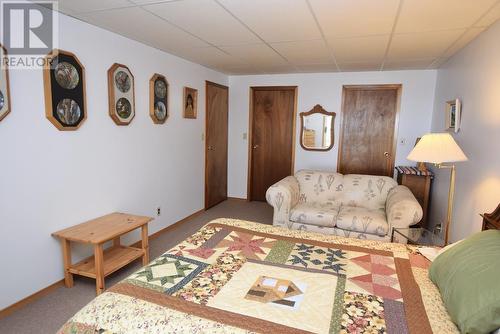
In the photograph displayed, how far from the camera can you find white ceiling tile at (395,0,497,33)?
1.96m

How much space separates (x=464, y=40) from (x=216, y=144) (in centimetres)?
344

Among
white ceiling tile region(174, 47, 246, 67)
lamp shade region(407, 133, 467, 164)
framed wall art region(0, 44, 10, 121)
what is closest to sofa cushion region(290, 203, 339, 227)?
lamp shade region(407, 133, 467, 164)

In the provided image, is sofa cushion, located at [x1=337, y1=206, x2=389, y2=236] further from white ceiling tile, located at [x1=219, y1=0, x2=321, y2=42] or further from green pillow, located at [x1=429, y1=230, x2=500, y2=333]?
white ceiling tile, located at [x1=219, y1=0, x2=321, y2=42]

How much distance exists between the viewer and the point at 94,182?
2.73 m

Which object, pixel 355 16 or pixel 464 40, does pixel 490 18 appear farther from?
pixel 355 16

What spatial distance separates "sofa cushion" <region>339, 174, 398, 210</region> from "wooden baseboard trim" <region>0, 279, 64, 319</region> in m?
3.06

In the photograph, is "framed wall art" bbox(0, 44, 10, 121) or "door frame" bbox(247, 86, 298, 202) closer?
"framed wall art" bbox(0, 44, 10, 121)

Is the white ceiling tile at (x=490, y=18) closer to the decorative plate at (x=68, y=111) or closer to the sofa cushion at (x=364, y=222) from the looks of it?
the sofa cushion at (x=364, y=222)

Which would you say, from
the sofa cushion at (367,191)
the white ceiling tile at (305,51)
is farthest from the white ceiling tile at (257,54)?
the sofa cushion at (367,191)

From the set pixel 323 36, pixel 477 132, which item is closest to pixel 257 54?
pixel 323 36

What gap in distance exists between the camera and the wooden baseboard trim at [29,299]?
6.93 feet

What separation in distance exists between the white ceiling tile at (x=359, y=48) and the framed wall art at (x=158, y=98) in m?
1.90

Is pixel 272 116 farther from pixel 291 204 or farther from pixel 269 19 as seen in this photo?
pixel 269 19

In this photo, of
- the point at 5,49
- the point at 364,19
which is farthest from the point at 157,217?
the point at 364,19
